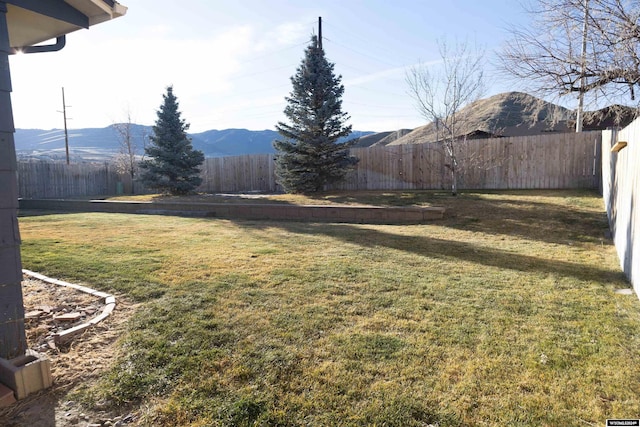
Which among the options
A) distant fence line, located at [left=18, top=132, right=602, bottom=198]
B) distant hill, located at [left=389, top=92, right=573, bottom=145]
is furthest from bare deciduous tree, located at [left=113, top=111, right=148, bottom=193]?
distant hill, located at [left=389, top=92, right=573, bottom=145]

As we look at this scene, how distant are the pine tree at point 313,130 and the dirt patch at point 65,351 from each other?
844 centimetres

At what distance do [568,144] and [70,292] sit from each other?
460 inches

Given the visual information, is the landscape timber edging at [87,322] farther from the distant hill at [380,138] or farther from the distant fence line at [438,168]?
the distant hill at [380,138]

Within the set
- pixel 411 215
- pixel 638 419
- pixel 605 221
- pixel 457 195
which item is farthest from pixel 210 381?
pixel 457 195

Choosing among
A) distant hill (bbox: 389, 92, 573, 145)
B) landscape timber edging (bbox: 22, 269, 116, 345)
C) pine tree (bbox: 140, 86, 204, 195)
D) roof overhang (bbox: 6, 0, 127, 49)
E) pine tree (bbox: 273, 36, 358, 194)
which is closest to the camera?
roof overhang (bbox: 6, 0, 127, 49)

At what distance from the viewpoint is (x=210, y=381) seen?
1.99 m

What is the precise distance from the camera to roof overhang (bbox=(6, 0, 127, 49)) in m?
2.39

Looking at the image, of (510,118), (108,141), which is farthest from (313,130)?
(108,141)

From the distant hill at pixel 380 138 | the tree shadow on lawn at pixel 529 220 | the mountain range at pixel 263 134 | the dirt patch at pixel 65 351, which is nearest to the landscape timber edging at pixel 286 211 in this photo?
the tree shadow on lawn at pixel 529 220

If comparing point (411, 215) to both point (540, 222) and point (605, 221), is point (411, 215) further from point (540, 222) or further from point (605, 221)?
point (605, 221)

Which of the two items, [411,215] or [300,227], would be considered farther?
[411,215]

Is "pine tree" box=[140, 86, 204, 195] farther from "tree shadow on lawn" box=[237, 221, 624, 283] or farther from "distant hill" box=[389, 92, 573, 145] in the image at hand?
"distant hill" box=[389, 92, 573, 145]

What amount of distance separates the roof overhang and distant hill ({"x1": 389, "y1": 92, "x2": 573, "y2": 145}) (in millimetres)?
8449

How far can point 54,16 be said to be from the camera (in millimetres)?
2422
